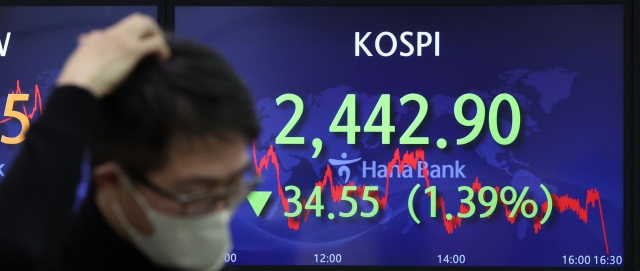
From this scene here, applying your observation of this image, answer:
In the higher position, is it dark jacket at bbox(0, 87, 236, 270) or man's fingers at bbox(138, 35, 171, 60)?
man's fingers at bbox(138, 35, 171, 60)

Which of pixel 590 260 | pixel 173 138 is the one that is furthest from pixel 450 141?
A: pixel 173 138

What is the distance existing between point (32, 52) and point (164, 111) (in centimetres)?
254

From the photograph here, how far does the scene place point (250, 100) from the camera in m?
1.05

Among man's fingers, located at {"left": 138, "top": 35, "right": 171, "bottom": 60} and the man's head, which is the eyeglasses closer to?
the man's head

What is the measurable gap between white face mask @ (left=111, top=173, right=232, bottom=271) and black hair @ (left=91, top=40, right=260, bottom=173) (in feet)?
0.16

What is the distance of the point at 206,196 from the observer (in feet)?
3.47

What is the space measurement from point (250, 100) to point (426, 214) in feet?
7.56

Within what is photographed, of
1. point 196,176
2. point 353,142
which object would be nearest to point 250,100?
point 196,176

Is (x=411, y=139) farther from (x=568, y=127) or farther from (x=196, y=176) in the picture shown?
(x=196, y=176)

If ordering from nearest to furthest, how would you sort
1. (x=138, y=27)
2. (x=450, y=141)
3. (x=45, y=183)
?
(x=45, y=183) → (x=138, y=27) → (x=450, y=141)

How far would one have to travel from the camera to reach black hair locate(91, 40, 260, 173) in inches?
38.4

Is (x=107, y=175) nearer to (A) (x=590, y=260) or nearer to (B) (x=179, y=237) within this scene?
(B) (x=179, y=237)

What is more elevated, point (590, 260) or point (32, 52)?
point (32, 52)

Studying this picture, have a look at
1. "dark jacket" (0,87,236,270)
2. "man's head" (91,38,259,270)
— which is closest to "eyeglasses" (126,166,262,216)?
"man's head" (91,38,259,270)
